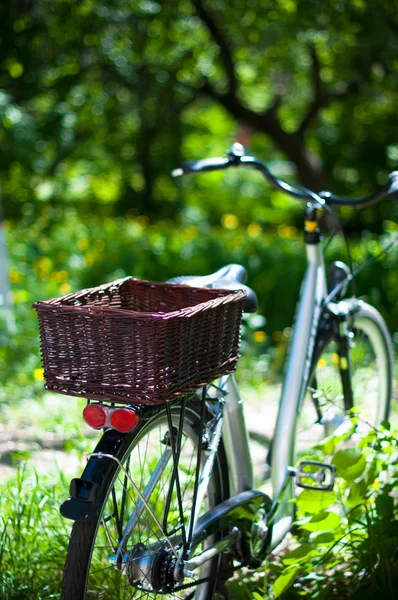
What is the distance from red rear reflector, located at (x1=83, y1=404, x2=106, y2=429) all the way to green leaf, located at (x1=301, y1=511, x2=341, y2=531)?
87cm

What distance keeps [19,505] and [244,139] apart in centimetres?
1631

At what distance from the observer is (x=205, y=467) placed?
85.0 inches

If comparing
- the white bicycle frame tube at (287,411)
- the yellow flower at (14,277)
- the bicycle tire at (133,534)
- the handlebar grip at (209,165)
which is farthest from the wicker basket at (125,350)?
the yellow flower at (14,277)

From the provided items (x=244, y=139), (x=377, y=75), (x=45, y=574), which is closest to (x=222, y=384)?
(x=45, y=574)

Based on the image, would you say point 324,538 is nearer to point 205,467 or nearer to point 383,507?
point 383,507

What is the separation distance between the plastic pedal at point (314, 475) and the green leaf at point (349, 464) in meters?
0.04

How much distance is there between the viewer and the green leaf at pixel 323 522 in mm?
2393

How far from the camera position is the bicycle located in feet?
5.94

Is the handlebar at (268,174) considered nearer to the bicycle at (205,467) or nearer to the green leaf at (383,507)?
the bicycle at (205,467)

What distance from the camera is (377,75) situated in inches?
300

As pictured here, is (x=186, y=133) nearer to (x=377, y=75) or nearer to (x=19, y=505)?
(x=377, y=75)

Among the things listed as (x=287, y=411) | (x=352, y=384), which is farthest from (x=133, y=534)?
(x=352, y=384)

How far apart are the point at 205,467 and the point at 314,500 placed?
485mm

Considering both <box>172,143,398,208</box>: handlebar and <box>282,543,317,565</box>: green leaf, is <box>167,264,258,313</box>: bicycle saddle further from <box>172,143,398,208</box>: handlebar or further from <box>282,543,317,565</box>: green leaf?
<box>282,543,317,565</box>: green leaf
